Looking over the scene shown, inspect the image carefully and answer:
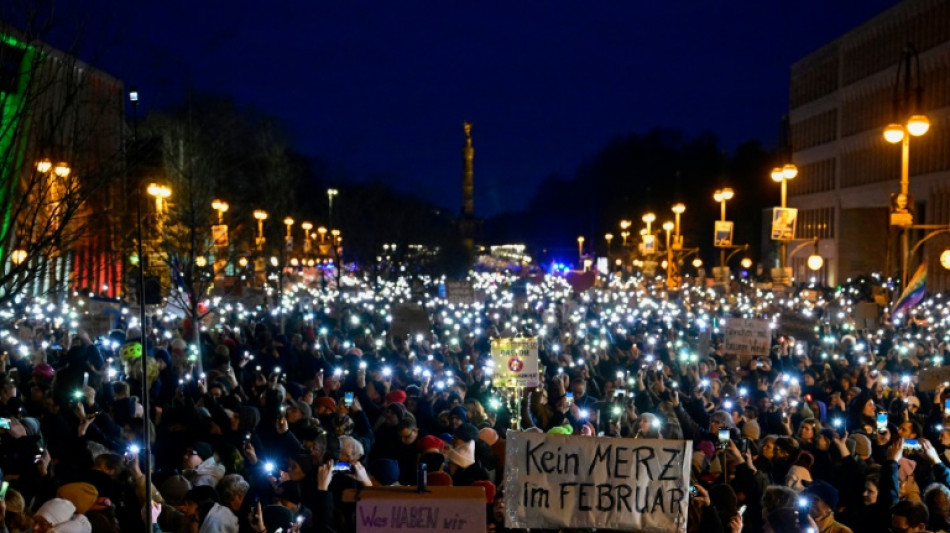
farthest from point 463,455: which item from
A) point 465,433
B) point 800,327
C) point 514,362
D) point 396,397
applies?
point 800,327

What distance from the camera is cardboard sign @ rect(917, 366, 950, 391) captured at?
14680 mm

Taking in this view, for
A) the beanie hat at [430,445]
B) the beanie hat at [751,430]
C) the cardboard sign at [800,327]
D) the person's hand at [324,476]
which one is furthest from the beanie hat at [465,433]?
the cardboard sign at [800,327]

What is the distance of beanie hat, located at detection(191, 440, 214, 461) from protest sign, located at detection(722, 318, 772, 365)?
11.1 metres

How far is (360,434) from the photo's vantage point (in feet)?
40.8

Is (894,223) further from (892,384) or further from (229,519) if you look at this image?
(229,519)

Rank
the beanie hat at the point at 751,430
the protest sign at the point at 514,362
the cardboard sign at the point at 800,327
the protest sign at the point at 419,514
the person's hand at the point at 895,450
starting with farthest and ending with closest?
the cardboard sign at the point at 800,327 < the protest sign at the point at 514,362 < the beanie hat at the point at 751,430 < the person's hand at the point at 895,450 < the protest sign at the point at 419,514

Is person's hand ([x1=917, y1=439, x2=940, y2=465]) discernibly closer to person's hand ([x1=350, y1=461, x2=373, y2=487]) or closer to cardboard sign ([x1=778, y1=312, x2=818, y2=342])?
person's hand ([x1=350, y1=461, x2=373, y2=487])

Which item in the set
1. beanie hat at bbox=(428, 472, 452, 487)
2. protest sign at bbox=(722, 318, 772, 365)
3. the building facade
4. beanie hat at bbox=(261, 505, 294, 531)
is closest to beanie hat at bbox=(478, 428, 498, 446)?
beanie hat at bbox=(428, 472, 452, 487)

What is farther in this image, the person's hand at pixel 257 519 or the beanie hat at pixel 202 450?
the beanie hat at pixel 202 450

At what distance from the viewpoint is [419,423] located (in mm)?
14312

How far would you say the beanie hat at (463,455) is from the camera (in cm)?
1023

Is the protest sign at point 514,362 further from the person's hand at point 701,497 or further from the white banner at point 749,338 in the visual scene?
the person's hand at point 701,497

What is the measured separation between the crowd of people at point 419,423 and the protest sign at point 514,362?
1.15ft

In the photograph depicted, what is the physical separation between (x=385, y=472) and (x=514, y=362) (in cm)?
590
